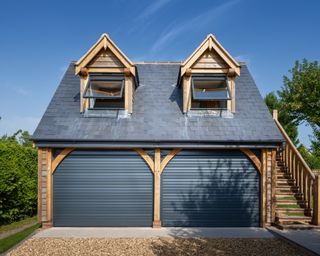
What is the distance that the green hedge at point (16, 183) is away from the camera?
9.96 metres

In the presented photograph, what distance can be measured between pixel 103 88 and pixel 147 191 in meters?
4.85

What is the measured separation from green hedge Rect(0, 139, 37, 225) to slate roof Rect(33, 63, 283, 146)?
7.36ft

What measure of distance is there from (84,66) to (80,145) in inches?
126

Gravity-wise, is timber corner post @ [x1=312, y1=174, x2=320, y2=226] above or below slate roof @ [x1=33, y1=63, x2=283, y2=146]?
below

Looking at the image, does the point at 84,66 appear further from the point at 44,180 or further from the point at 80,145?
the point at 44,180

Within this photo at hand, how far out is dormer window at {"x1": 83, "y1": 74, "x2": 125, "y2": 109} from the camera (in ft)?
33.2

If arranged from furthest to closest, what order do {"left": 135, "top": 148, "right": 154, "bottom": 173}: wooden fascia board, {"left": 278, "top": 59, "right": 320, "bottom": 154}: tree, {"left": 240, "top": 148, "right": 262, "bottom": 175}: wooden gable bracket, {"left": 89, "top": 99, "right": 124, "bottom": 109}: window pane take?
1. {"left": 278, "top": 59, "right": 320, "bottom": 154}: tree
2. {"left": 89, "top": 99, "right": 124, "bottom": 109}: window pane
3. {"left": 240, "top": 148, "right": 262, "bottom": 175}: wooden gable bracket
4. {"left": 135, "top": 148, "right": 154, "bottom": 173}: wooden fascia board

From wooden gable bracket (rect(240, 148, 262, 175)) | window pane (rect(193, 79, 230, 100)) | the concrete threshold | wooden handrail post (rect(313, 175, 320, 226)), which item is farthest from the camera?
window pane (rect(193, 79, 230, 100))

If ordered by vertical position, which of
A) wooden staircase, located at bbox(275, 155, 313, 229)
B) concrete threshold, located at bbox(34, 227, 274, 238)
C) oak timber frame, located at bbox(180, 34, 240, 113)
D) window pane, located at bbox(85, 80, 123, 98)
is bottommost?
concrete threshold, located at bbox(34, 227, 274, 238)

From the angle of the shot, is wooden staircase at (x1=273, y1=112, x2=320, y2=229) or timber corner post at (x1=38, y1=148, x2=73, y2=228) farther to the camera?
timber corner post at (x1=38, y1=148, x2=73, y2=228)

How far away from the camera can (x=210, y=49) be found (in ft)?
33.2

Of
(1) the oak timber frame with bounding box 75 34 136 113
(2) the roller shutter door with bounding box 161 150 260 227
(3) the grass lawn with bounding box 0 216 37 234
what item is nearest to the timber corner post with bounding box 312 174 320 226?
(2) the roller shutter door with bounding box 161 150 260 227

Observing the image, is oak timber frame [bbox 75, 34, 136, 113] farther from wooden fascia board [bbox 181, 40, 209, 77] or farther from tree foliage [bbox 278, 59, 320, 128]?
tree foliage [bbox 278, 59, 320, 128]

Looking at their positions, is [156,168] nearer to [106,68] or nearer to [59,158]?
[59,158]
